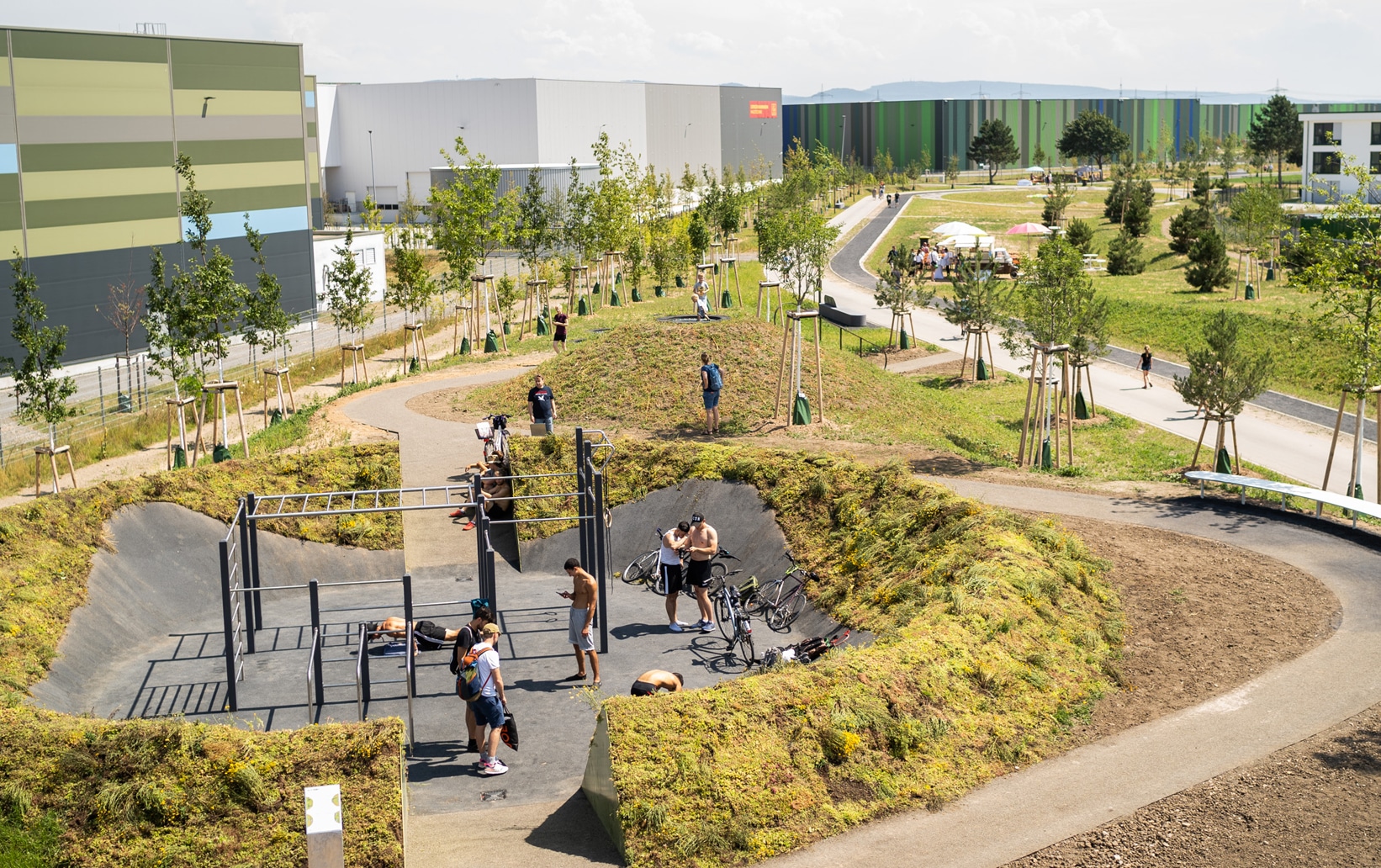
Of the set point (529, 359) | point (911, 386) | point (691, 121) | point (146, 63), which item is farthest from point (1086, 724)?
point (691, 121)

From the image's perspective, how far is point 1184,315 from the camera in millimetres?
47750

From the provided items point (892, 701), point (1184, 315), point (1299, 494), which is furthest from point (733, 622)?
point (1184, 315)

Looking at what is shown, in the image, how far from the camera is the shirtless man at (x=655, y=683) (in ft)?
46.1

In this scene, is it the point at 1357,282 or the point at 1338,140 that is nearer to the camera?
the point at 1357,282

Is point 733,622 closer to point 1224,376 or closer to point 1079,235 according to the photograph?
point 1224,376

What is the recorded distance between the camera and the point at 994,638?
14.6m

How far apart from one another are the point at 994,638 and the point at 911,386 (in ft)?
67.0

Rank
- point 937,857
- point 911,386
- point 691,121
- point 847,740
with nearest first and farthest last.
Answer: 1. point 937,857
2. point 847,740
3. point 911,386
4. point 691,121

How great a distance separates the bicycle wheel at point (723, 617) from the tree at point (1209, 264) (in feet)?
142

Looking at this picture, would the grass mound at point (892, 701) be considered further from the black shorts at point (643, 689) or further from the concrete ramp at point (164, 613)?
the concrete ramp at point (164, 613)

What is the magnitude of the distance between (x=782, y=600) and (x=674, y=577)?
1.86 m

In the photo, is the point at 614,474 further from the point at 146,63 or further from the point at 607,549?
the point at 146,63

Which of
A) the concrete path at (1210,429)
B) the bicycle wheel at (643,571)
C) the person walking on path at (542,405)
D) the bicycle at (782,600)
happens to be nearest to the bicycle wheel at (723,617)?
the bicycle at (782,600)

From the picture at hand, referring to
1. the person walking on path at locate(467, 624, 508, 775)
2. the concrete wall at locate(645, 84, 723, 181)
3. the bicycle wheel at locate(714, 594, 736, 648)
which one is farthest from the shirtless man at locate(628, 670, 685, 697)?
the concrete wall at locate(645, 84, 723, 181)
